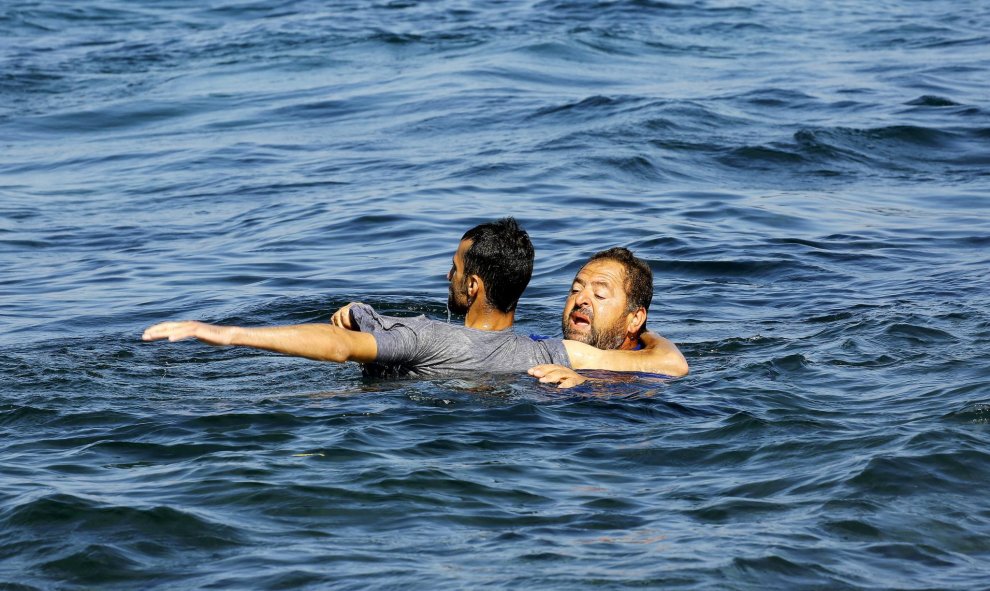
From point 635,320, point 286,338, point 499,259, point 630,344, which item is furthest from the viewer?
point 630,344

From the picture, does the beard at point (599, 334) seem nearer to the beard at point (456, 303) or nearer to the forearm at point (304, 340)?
the beard at point (456, 303)

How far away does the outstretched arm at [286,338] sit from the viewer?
244 inches

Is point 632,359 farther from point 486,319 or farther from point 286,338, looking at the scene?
point 286,338

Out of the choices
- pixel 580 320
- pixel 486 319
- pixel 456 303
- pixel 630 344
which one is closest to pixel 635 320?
pixel 630 344

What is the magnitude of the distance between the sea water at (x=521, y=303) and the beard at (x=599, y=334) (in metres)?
0.41

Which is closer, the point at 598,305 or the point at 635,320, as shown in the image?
the point at 598,305

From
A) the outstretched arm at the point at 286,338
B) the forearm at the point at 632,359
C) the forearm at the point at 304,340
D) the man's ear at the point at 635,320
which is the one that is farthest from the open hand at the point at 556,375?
the forearm at the point at 304,340

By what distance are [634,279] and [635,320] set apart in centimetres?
27

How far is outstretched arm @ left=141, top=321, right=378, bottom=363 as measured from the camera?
6203 mm

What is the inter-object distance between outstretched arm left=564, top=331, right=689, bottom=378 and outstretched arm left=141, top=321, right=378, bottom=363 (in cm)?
→ 148

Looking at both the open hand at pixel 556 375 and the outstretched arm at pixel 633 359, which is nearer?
the open hand at pixel 556 375

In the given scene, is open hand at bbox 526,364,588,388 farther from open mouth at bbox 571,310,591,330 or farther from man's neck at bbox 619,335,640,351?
man's neck at bbox 619,335,640,351

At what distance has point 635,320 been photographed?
8648mm

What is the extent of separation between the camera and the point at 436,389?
7.90 meters
